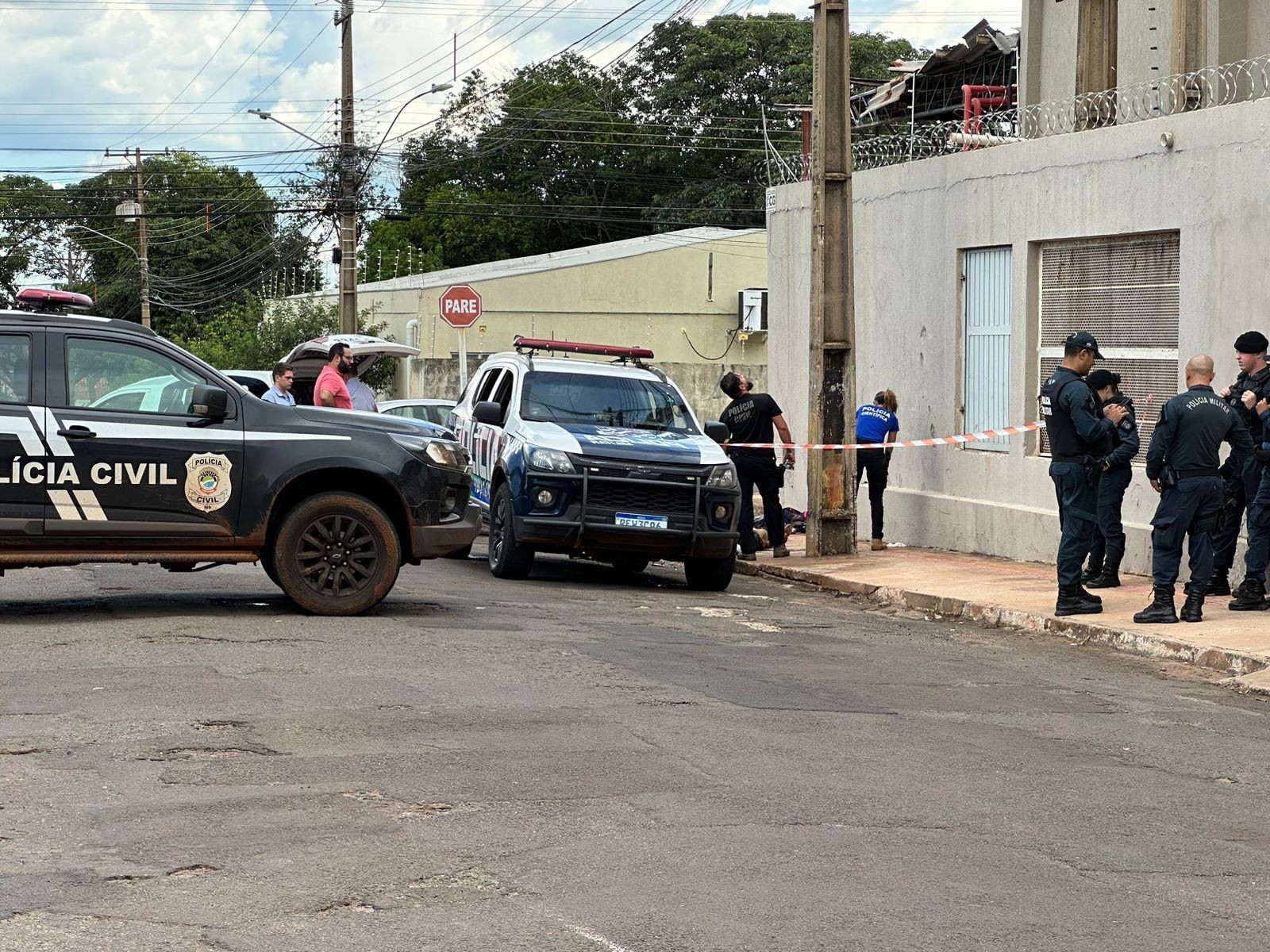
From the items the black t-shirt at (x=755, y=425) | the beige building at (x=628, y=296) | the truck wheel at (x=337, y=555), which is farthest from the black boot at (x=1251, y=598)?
the beige building at (x=628, y=296)

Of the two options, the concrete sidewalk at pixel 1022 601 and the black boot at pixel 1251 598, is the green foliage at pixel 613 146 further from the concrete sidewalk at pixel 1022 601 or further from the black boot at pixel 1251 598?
the black boot at pixel 1251 598

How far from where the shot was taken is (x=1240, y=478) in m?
13.0

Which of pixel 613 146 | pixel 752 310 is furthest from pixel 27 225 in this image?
pixel 752 310

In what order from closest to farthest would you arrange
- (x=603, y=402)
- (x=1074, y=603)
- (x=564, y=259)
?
1. (x=1074, y=603)
2. (x=603, y=402)
3. (x=564, y=259)

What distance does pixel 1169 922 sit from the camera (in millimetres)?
5273

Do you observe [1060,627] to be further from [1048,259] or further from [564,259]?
[564,259]

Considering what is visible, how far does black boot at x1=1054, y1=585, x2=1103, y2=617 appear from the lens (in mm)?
12805

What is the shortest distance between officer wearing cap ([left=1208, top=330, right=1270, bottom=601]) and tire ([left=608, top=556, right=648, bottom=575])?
5540mm

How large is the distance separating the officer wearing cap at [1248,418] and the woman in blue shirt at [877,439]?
209 inches

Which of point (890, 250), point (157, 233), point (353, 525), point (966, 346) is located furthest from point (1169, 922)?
point (157, 233)

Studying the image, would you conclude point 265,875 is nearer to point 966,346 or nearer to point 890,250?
point 966,346

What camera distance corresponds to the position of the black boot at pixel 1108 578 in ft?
46.7

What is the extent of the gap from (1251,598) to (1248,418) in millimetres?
1349

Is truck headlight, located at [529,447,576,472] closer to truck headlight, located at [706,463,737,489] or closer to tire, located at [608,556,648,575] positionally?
truck headlight, located at [706,463,737,489]
